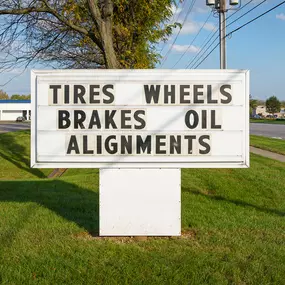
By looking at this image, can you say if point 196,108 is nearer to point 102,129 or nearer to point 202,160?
point 202,160

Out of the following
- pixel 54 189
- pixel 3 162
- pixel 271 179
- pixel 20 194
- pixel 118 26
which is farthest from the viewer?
pixel 3 162

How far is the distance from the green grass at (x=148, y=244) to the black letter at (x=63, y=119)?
1.39 meters

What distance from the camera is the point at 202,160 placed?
5.43m

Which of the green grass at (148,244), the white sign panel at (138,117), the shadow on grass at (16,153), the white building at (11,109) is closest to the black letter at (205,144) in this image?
the white sign panel at (138,117)

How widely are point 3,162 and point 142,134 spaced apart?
1615 cm

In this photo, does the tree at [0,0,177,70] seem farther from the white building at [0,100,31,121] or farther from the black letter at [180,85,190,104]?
the white building at [0,100,31,121]

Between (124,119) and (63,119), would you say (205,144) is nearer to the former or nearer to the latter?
(124,119)

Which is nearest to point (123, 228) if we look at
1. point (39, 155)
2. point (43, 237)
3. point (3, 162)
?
point (43, 237)

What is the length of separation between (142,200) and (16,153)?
61.4 ft

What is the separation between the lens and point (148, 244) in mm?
5133

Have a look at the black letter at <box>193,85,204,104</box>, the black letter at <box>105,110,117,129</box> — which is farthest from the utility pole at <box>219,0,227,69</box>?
the black letter at <box>105,110,117,129</box>

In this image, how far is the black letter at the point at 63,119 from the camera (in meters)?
5.45

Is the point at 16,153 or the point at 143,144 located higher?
the point at 143,144

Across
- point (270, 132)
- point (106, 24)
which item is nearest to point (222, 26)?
point (106, 24)
